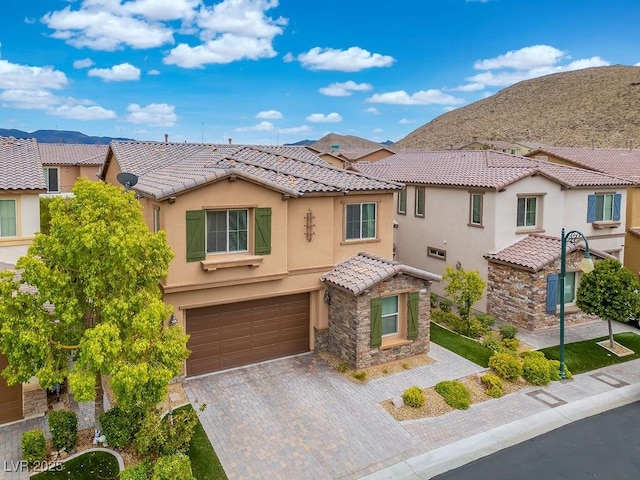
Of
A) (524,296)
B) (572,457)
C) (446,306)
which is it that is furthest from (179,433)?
(524,296)

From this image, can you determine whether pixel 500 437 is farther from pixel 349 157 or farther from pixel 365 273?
pixel 349 157

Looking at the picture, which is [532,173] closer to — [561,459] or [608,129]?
[561,459]

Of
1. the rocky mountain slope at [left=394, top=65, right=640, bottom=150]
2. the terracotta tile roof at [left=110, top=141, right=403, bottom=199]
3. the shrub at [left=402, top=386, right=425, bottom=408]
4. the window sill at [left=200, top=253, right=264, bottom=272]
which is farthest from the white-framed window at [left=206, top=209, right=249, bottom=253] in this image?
the rocky mountain slope at [left=394, top=65, right=640, bottom=150]

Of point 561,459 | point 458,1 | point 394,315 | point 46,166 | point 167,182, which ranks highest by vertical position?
point 458,1

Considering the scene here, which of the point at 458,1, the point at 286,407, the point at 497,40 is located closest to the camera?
the point at 286,407

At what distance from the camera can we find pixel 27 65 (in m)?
31.6

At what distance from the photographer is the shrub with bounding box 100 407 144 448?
10.9m

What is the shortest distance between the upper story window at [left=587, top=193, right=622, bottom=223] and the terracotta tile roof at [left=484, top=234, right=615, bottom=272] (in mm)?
4265

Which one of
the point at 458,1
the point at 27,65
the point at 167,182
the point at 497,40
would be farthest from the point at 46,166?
the point at 497,40

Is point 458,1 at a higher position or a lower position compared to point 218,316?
higher

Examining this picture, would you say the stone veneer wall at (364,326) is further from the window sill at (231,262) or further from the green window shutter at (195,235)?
the green window shutter at (195,235)

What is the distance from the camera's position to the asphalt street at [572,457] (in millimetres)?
11000

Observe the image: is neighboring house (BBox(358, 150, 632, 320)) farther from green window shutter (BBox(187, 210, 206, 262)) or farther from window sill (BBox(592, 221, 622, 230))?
green window shutter (BBox(187, 210, 206, 262))

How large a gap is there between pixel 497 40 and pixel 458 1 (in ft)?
39.6
